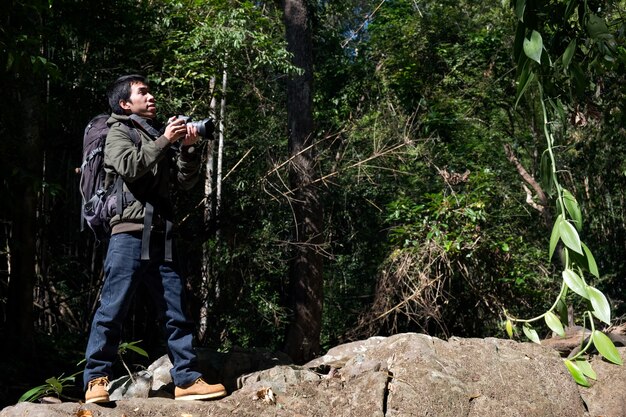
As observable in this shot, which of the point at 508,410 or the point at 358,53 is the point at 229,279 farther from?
the point at 358,53

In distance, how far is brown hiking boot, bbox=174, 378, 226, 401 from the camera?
4465mm

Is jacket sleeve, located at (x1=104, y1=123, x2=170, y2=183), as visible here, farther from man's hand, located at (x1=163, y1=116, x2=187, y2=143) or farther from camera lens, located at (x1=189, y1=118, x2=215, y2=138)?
camera lens, located at (x1=189, y1=118, x2=215, y2=138)

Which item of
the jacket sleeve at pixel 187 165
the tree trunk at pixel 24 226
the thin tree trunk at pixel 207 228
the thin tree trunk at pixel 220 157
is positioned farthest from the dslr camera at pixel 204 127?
the thin tree trunk at pixel 220 157

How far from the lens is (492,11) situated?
17.5 metres

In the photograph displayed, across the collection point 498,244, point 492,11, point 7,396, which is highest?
point 492,11

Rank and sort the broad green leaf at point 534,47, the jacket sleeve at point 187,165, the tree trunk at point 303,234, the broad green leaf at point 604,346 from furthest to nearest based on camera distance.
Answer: the tree trunk at point 303,234, the jacket sleeve at point 187,165, the broad green leaf at point 534,47, the broad green leaf at point 604,346

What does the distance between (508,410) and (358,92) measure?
12.7 m

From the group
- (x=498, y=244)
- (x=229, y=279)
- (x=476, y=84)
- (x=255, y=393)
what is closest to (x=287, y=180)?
(x=229, y=279)

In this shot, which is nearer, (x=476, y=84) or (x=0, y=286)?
(x=0, y=286)

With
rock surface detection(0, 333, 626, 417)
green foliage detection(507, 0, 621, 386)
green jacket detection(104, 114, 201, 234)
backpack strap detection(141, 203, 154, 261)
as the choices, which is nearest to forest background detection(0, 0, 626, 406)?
rock surface detection(0, 333, 626, 417)

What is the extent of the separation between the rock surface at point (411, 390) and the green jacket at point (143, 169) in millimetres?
999

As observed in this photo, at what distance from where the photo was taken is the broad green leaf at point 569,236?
65.2 inches

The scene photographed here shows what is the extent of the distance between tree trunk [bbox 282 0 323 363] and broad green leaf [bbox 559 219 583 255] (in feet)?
28.9

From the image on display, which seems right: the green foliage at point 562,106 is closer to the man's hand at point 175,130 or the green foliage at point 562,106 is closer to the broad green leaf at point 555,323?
the broad green leaf at point 555,323
